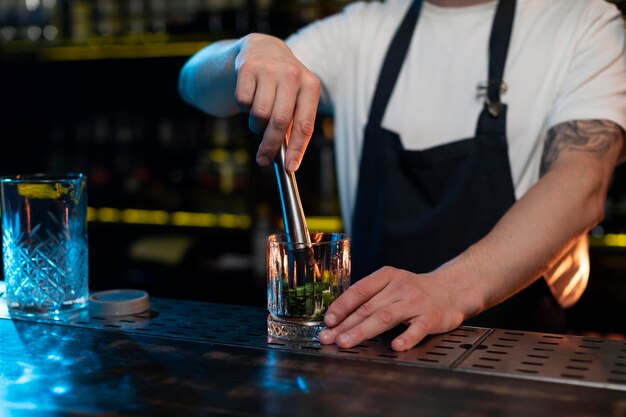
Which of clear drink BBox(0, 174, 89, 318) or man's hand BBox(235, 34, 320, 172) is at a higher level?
man's hand BBox(235, 34, 320, 172)

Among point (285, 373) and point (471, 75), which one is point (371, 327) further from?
point (471, 75)

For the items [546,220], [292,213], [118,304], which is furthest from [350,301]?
[546,220]

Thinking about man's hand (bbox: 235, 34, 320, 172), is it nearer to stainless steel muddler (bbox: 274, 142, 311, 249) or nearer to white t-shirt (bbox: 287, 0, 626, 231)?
stainless steel muddler (bbox: 274, 142, 311, 249)

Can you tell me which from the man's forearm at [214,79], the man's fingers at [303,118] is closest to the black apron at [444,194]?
the man's forearm at [214,79]

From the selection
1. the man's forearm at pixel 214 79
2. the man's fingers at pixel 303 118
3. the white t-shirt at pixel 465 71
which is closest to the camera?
the man's fingers at pixel 303 118

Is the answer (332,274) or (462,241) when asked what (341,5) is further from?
(332,274)

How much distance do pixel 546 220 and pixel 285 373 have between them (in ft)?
2.43

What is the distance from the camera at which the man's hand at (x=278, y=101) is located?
1245 mm

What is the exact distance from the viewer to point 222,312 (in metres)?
1.42

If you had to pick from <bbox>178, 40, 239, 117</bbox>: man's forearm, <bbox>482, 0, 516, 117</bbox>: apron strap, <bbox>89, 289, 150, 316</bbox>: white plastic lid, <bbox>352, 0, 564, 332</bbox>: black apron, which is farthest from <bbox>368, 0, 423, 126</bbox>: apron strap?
<bbox>89, 289, 150, 316</bbox>: white plastic lid

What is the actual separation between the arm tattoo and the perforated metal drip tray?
60 cm

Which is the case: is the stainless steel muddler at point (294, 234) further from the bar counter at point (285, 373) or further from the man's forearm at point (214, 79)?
the man's forearm at point (214, 79)

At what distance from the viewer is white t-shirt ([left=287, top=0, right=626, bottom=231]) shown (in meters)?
1.79

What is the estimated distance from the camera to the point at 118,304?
1.37 meters
